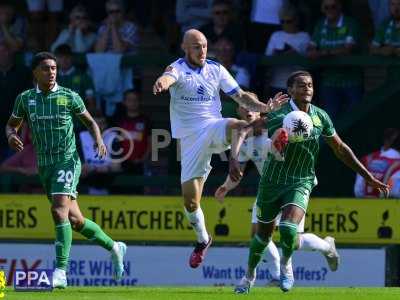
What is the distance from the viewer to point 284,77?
1994 cm

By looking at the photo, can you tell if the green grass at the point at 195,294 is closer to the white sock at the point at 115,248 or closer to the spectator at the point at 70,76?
the white sock at the point at 115,248

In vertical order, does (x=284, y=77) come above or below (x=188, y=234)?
above

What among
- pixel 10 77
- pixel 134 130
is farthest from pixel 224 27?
pixel 10 77

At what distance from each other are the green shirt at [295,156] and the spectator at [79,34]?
7151mm

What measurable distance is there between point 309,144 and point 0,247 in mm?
6605

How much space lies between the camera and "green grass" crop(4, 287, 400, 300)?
45.5 feet

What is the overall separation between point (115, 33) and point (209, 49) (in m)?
1.57

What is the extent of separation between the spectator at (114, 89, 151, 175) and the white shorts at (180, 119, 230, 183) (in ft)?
15.1

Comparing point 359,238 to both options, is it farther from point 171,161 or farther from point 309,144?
point 309,144

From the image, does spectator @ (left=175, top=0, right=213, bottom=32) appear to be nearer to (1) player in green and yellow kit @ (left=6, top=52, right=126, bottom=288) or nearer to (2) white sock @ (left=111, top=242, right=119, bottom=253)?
(2) white sock @ (left=111, top=242, right=119, bottom=253)

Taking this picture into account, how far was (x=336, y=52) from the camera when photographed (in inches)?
769

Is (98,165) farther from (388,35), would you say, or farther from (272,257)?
(388,35)

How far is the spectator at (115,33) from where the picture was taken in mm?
20562

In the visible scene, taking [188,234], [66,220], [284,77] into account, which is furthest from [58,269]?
[284,77]
